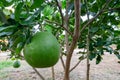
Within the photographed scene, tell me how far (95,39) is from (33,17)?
103cm

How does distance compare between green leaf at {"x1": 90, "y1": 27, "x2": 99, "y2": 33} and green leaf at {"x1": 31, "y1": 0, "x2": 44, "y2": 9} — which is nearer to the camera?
green leaf at {"x1": 31, "y1": 0, "x2": 44, "y2": 9}

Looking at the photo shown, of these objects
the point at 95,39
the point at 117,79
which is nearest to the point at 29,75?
the point at 117,79

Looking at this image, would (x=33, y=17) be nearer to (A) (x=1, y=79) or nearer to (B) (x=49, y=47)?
(B) (x=49, y=47)

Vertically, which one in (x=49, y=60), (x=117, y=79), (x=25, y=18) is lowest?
(x=117, y=79)

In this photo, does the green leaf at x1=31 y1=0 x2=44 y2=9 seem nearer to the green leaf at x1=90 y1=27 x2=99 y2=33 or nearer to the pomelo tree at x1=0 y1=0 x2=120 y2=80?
the pomelo tree at x1=0 y1=0 x2=120 y2=80

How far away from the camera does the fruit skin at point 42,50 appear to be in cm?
85

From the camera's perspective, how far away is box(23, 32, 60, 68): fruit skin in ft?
2.80

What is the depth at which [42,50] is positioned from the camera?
0.85 metres

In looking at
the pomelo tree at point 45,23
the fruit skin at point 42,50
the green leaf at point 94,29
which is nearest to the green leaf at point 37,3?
the pomelo tree at point 45,23

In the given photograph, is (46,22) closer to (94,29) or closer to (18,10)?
(18,10)

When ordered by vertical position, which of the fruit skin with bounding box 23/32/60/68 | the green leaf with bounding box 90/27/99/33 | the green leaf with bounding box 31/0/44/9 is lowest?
the fruit skin with bounding box 23/32/60/68

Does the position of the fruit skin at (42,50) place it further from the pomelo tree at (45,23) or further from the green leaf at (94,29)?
the green leaf at (94,29)

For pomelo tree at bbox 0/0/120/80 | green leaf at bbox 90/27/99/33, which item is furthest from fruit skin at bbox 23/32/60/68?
green leaf at bbox 90/27/99/33

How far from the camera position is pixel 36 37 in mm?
878
